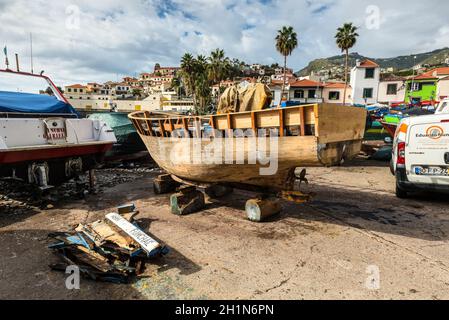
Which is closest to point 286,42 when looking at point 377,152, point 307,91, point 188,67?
point 307,91

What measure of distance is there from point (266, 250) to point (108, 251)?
6.79 ft

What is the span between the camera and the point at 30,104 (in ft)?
18.9

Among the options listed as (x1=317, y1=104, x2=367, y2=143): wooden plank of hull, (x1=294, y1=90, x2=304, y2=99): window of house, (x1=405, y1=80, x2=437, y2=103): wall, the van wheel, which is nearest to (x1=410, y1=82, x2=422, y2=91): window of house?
(x1=405, y1=80, x2=437, y2=103): wall

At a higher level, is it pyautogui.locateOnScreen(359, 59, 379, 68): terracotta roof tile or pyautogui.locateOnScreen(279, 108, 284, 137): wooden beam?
pyautogui.locateOnScreen(359, 59, 379, 68): terracotta roof tile

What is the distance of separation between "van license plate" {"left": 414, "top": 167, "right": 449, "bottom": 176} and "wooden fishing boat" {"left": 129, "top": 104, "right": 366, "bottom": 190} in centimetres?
150

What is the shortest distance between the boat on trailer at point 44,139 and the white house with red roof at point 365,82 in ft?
139

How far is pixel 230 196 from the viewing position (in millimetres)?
6523

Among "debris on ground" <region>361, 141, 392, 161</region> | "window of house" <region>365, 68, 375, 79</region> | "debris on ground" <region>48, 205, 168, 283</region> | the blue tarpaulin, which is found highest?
"window of house" <region>365, 68, 375, 79</region>

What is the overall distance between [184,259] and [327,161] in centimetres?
246

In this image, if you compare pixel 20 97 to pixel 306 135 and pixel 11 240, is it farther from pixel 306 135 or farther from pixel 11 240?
pixel 306 135

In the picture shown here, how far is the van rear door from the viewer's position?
16.5 feet

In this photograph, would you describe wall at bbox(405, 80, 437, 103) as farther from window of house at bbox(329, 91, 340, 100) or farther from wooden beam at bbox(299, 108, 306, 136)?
wooden beam at bbox(299, 108, 306, 136)
